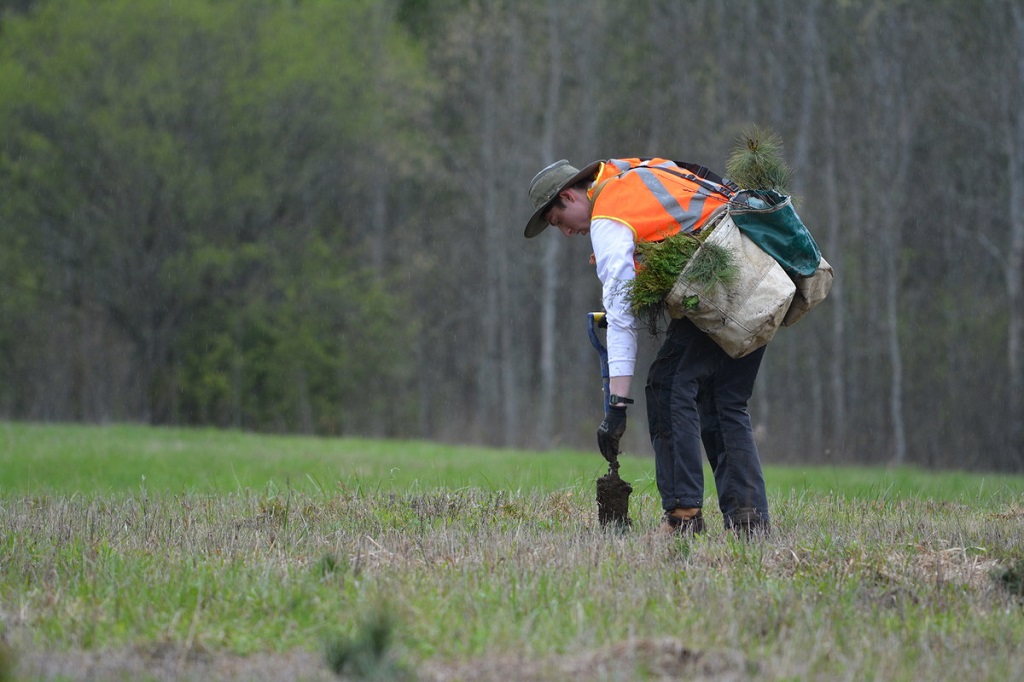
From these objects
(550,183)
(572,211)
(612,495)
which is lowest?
(612,495)

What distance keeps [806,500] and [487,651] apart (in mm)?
4867

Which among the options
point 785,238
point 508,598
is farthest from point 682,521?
point 508,598

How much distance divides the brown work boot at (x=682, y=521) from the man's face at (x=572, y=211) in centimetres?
158

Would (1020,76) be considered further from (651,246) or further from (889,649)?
(889,649)

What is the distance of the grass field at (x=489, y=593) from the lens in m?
3.70

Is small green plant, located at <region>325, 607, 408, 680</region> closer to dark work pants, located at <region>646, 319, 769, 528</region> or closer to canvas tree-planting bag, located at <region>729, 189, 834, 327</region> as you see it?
dark work pants, located at <region>646, 319, 769, 528</region>

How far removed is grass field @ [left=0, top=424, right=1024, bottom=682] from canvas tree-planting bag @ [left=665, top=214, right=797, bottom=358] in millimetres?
1003

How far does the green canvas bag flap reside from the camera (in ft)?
19.6

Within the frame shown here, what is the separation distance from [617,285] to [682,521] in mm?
1260

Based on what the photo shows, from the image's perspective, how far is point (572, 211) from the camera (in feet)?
21.4

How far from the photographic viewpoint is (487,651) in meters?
3.81

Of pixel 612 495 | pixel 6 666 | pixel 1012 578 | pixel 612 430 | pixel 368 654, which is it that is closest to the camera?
pixel 6 666

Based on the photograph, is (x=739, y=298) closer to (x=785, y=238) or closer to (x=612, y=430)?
(x=785, y=238)

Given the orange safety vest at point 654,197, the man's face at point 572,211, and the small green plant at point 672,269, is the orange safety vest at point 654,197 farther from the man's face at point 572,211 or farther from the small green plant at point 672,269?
the man's face at point 572,211
